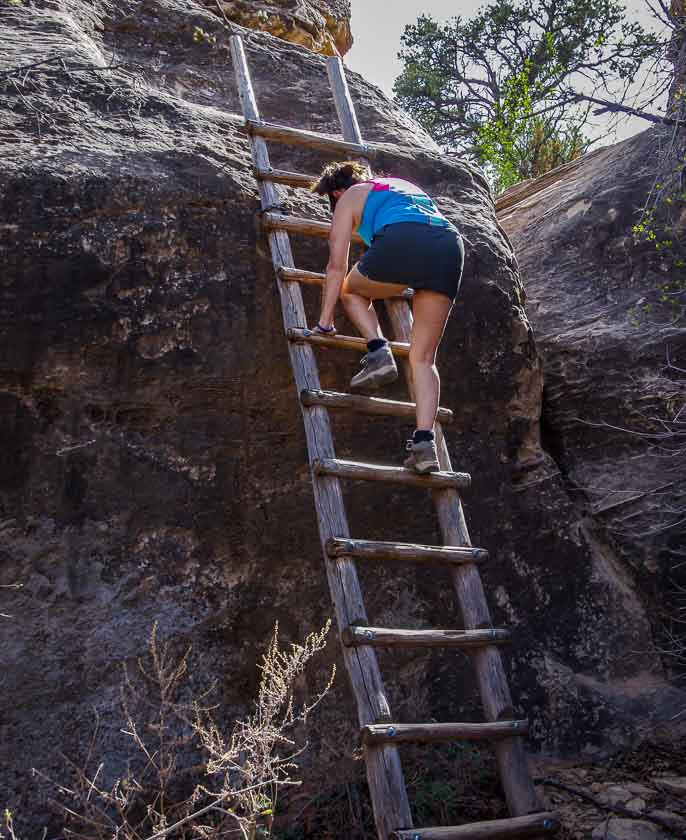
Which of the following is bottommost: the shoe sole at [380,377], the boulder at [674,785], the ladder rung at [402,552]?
the boulder at [674,785]

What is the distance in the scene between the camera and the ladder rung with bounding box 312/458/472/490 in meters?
3.23

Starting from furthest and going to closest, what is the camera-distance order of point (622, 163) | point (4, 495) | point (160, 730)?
point (622, 163)
point (4, 495)
point (160, 730)

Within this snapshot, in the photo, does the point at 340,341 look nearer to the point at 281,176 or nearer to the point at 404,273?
the point at 404,273

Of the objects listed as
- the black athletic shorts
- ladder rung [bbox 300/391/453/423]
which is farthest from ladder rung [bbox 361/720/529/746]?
the black athletic shorts

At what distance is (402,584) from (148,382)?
1.43 m

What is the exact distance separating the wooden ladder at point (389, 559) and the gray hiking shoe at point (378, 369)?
0.08 metres

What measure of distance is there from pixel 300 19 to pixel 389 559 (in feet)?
17.3

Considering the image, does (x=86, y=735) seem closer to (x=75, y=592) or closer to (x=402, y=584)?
(x=75, y=592)

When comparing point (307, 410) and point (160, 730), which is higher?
point (307, 410)

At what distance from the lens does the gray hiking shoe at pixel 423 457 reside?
3324 millimetres

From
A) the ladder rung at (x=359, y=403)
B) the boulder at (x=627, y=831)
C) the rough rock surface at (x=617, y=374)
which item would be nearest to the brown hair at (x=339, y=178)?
the ladder rung at (x=359, y=403)

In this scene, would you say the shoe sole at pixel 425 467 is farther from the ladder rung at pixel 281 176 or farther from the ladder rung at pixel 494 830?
the ladder rung at pixel 281 176

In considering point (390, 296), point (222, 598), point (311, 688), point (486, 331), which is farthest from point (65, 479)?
point (486, 331)

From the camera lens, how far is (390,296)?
3896 millimetres
